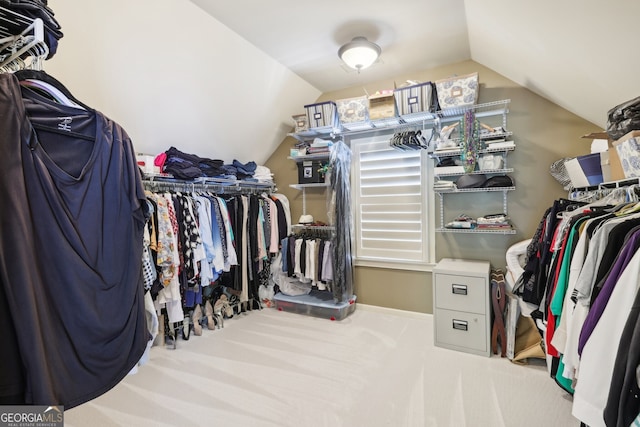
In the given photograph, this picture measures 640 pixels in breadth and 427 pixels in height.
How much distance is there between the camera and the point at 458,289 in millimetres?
2625

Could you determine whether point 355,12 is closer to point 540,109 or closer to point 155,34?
point 155,34

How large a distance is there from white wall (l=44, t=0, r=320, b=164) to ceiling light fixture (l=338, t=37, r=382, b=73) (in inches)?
31.4

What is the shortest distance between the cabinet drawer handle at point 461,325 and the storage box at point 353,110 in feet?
6.99

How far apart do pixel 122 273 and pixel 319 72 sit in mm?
2882

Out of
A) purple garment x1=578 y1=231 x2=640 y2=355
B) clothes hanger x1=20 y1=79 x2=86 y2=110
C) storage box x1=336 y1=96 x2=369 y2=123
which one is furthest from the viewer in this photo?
storage box x1=336 y1=96 x2=369 y2=123

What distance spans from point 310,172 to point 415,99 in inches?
56.2

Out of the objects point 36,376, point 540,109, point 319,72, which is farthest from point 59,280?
point 540,109

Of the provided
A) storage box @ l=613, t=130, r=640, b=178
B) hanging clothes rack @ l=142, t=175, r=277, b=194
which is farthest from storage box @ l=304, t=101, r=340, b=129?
storage box @ l=613, t=130, r=640, b=178

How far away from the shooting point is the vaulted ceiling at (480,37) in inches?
60.3

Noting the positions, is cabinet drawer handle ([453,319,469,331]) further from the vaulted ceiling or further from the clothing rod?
the clothing rod

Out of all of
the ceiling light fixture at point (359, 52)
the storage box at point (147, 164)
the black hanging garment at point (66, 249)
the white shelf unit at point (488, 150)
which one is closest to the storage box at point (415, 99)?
the white shelf unit at point (488, 150)

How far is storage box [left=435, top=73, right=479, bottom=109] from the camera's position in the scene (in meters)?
2.64

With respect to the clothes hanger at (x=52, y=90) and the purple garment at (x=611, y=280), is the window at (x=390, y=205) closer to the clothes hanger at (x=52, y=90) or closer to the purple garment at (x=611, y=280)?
the purple garment at (x=611, y=280)

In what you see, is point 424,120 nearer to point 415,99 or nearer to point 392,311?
point 415,99
